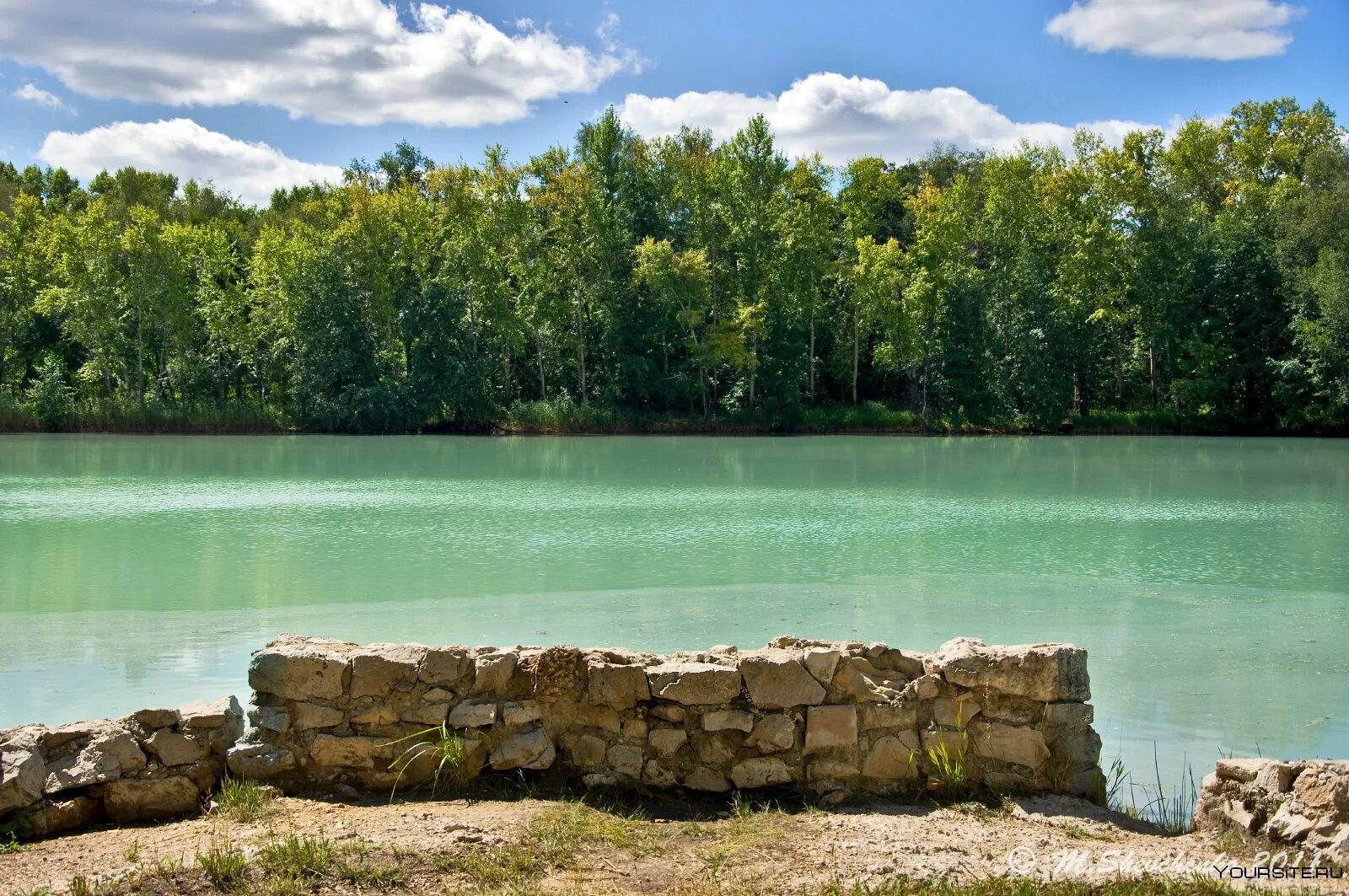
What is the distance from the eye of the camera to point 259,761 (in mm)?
6430

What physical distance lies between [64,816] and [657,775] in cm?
308

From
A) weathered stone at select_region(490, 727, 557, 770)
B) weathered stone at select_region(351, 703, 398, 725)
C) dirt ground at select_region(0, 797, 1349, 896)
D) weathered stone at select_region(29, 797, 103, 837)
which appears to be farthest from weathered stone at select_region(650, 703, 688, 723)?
weathered stone at select_region(29, 797, 103, 837)

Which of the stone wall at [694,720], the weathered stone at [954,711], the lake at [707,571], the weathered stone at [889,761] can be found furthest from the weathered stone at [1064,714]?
the lake at [707,571]

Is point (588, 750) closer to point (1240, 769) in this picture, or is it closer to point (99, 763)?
point (99, 763)

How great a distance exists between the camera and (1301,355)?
50406mm

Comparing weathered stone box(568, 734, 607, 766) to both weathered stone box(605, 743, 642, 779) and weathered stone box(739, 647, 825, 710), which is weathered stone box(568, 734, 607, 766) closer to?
weathered stone box(605, 743, 642, 779)

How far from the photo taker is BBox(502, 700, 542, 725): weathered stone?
6.59 meters

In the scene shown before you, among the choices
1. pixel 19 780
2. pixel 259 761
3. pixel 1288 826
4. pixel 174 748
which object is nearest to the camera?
pixel 1288 826

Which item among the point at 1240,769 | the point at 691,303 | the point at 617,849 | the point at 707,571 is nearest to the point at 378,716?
the point at 617,849

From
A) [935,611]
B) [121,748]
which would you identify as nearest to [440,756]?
[121,748]

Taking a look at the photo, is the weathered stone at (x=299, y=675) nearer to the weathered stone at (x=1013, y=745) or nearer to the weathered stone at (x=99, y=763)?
the weathered stone at (x=99, y=763)

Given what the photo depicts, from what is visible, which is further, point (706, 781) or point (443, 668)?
point (443, 668)

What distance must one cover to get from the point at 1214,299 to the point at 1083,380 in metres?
7.25

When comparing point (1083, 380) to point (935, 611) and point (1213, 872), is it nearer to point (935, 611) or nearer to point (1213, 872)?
point (935, 611)
